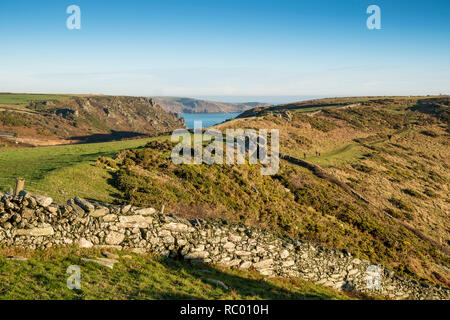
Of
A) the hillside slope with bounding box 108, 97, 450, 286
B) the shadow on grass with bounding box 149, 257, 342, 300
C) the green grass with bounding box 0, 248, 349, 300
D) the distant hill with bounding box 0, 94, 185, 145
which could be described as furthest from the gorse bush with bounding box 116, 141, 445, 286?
the distant hill with bounding box 0, 94, 185, 145

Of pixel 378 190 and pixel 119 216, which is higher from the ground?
pixel 119 216

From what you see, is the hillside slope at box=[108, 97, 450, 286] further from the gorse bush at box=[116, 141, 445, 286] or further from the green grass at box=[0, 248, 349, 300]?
the green grass at box=[0, 248, 349, 300]

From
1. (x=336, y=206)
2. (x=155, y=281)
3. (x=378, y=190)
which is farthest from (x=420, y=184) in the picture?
(x=155, y=281)

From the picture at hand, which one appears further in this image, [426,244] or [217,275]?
[426,244]

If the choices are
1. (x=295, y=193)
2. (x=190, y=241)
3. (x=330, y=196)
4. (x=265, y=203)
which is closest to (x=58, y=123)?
(x=295, y=193)

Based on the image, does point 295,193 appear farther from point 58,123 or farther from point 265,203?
point 58,123

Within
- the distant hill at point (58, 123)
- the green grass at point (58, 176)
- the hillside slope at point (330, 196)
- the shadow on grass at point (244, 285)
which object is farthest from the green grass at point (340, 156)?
the distant hill at point (58, 123)

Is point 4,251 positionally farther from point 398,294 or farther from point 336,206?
point 336,206
